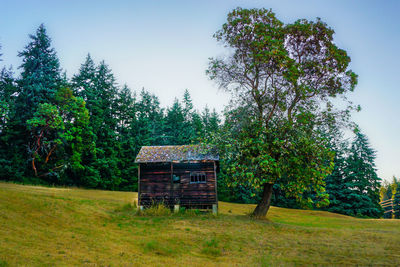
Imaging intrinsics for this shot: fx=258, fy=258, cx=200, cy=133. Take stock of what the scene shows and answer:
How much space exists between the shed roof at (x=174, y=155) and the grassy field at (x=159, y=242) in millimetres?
5488

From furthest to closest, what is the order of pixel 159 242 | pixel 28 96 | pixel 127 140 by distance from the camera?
pixel 127 140 < pixel 28 96 < pixel 159 242

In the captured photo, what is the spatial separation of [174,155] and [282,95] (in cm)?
1030

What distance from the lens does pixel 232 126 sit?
20.4 meters

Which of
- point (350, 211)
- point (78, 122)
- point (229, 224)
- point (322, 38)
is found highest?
point (322, 38)

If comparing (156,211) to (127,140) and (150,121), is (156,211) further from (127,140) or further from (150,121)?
(150,121)

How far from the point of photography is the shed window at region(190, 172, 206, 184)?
22469 millimetres

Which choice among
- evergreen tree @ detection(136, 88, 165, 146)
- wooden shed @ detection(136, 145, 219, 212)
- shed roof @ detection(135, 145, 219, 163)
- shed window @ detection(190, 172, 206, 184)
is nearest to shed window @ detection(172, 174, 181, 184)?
wooden shed @ detection(136, 145, 219, 212)

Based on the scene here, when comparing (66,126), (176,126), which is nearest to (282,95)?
(66,126)

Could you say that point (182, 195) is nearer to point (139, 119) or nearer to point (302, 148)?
point (302, 148)

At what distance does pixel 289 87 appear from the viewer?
1973cm

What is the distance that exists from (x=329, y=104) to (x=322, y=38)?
16.4 feet

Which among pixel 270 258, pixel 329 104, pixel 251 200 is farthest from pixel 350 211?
pixel 270 258

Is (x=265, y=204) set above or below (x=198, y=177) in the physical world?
below

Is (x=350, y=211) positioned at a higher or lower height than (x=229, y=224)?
lower
